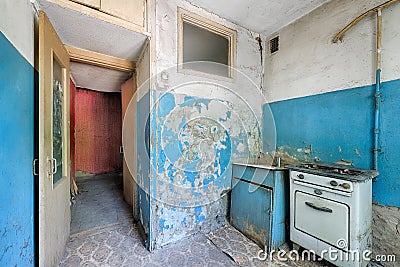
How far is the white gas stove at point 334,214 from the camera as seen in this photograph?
143 cm

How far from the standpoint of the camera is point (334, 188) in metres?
1.52

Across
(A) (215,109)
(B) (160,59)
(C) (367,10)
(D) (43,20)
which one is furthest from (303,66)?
(D) (43,20)

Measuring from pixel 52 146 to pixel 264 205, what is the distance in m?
2.10

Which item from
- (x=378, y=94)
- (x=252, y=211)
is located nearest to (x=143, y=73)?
(x=252, y=211)

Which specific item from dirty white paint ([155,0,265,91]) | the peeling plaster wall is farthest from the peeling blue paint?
dirty white paint ([155,0,265,91])

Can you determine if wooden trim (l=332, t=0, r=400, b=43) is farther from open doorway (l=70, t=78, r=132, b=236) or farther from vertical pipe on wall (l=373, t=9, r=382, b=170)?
open doorway (l=70, t=78, r=132, b=236)

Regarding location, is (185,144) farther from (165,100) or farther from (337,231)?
(337,231)

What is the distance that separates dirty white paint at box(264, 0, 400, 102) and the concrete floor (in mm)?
1929

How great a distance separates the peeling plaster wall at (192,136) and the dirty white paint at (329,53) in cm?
43

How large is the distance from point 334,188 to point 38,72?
262cm

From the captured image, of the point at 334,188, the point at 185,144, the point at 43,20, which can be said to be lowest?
the point at 334,188

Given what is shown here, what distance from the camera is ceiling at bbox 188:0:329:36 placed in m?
2.08

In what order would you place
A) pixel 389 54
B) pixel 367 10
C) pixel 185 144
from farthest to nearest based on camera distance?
1. pixel 185 144
2. pixel 367 10
3. pixel 389 54

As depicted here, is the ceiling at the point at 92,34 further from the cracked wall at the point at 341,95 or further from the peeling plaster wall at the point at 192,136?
the cracked wall at the point at 341,95
